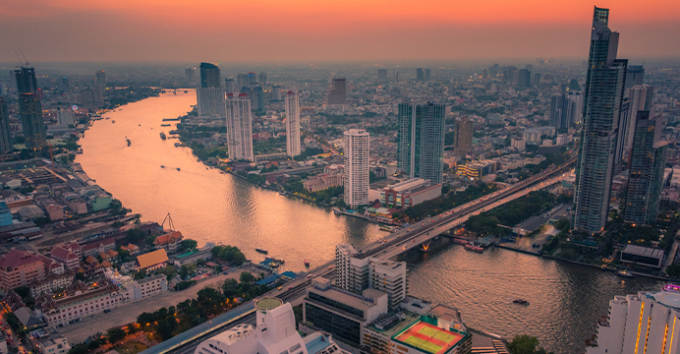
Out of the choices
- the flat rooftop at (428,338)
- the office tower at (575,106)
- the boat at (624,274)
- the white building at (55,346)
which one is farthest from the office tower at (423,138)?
the office tower at (575,106)

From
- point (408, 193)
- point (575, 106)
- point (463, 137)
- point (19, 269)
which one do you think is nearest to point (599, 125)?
point (408, 193)

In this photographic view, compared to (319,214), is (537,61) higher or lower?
higher

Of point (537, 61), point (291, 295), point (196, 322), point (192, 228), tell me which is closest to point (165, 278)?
point (196, 322)

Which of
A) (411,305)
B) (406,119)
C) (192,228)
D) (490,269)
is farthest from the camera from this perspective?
(406,119)

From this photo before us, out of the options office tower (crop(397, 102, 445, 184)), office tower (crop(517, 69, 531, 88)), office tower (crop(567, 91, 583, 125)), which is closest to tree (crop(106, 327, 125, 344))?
office tower (crop(397, 102, 445, 184))

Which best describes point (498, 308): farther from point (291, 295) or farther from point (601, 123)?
point (601, 123)

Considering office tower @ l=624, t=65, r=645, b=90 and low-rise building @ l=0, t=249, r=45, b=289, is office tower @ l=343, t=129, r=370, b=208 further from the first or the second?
office tower @ l=624, t=65, r=645, b=90
